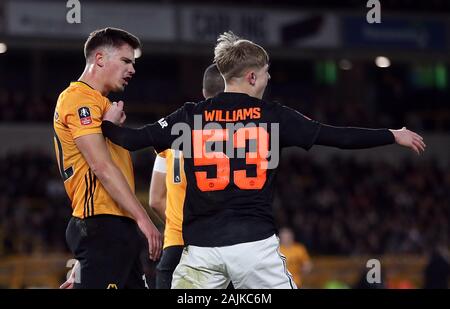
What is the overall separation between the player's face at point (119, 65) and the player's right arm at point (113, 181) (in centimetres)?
45

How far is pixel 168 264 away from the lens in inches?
267

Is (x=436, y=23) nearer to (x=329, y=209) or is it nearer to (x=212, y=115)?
(x=329, y=209)

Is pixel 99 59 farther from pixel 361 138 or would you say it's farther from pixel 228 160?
pixel 361 138

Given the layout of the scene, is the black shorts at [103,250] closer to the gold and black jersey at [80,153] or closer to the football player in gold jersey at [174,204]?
the gold and black jersey at [80,153]

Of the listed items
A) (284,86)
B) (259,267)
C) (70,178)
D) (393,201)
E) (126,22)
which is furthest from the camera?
(284,86)

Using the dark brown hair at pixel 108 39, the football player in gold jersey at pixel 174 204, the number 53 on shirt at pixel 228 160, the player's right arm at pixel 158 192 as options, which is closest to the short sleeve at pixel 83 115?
the dark brown hair at pixel 108 39

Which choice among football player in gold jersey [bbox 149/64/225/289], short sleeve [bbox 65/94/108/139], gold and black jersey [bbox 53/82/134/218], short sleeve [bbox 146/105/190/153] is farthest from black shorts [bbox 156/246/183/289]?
short sleeve [bbox 146/105/190/153]

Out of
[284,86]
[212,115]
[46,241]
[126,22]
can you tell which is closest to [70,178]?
[212,115]

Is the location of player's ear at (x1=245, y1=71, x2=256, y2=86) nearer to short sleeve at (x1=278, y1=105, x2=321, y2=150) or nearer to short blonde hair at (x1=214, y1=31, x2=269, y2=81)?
short blonde hair at (x1=214, y1=31, x2=269, y2=81)

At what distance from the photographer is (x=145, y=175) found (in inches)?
936

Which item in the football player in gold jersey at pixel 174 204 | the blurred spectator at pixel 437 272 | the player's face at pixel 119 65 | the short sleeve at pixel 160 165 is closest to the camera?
the player's face at pixel 119 65

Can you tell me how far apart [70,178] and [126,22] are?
16178 millimetres

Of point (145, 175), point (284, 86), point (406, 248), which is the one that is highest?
point (284, 86)

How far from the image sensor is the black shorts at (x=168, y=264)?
673cm
